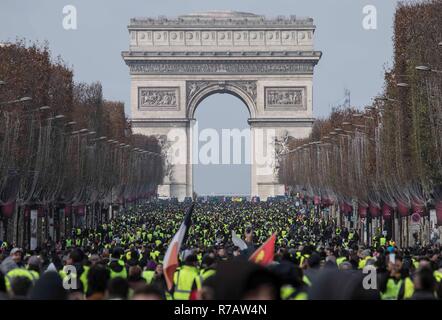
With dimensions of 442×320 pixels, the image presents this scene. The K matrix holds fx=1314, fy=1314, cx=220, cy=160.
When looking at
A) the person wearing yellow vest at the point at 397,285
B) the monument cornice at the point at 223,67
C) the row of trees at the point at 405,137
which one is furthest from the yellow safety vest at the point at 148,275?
the monument cornice at the point at 223,67

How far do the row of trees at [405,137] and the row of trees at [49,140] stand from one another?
1471 cm

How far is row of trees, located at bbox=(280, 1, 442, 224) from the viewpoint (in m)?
48.7

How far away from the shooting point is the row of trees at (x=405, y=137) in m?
48.7

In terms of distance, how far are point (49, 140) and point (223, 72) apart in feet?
266

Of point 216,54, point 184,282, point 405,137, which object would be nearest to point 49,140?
point 405,137

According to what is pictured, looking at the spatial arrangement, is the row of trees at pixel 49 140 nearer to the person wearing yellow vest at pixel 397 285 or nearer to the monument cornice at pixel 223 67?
the person wearing yellow vest at pixel 397 285

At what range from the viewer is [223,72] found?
14050 centimetres

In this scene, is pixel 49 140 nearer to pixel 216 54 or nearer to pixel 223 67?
pixel 216 54

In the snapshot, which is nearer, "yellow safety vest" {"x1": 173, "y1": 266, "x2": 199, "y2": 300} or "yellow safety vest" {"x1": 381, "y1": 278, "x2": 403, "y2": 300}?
"yellow safety vest" {"x1": 381, "y1": 278, "x2": 403, "y2": 300}

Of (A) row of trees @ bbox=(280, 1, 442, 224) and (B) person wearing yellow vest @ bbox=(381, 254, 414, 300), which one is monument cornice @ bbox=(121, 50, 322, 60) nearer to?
(A) row of trees @ bbox=(280, 1, 442, 224)

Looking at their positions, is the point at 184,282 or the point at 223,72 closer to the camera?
the point at 184,282

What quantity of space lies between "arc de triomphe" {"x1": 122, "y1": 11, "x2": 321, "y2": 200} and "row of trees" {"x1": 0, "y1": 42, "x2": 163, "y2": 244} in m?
39.0

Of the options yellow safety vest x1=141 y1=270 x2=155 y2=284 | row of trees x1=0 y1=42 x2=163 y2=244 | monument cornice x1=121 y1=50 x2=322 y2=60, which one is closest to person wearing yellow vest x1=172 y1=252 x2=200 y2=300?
→ yellow safety vest x1=141 y1=270 x2=155 y2=284
